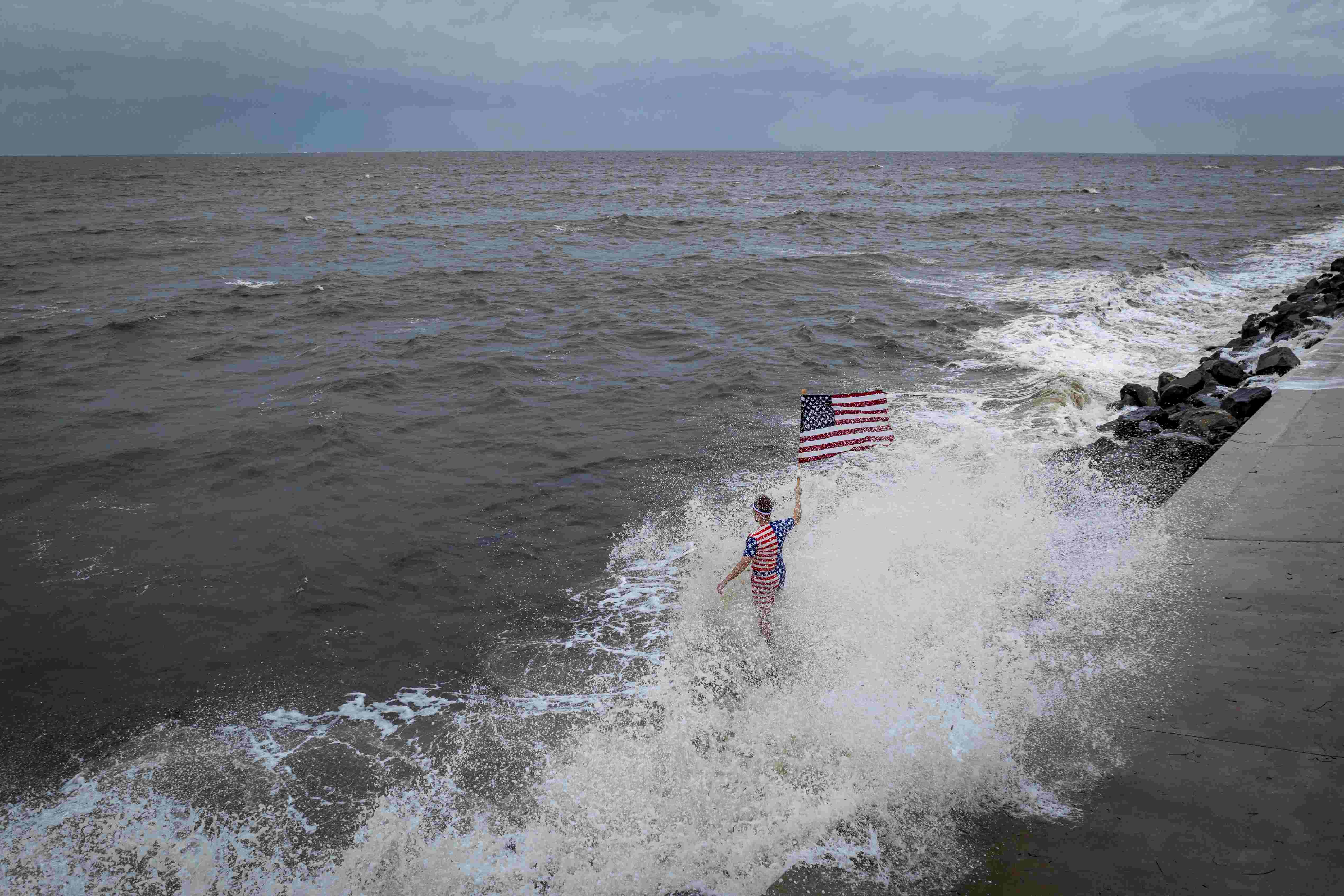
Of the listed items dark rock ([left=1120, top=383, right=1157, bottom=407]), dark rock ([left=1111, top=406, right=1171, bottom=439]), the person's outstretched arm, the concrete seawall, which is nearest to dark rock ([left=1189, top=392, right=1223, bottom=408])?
dark rock ([left=1111, top=406, right=1171, bottom=439])

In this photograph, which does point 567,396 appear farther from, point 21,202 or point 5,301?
point 21,202

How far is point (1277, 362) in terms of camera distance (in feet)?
46.3

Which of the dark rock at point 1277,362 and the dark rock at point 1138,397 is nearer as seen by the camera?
the dark rock at point 1277,362

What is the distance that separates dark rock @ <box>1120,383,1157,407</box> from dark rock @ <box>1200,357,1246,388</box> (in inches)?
38.9

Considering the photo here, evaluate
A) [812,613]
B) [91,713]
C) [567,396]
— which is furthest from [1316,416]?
[91,713]

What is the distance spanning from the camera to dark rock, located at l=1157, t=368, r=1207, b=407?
46.1 ft

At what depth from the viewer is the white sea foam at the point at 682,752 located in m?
5.82

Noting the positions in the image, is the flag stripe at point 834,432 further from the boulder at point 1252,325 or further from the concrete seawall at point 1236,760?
the boulder at point 1252,325

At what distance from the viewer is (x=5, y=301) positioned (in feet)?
83.5

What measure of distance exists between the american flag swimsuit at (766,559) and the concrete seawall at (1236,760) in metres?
3.39

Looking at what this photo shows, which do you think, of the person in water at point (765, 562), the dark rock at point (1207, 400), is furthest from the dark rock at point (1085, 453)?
the person in water at point (765, 562)

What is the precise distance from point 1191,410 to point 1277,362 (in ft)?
10.7

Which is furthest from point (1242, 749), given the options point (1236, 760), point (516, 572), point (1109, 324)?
point (1109, 324)

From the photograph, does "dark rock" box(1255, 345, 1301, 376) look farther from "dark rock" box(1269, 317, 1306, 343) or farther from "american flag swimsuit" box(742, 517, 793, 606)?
"american flag swimsuit" box(742, 517, 793, 606)
